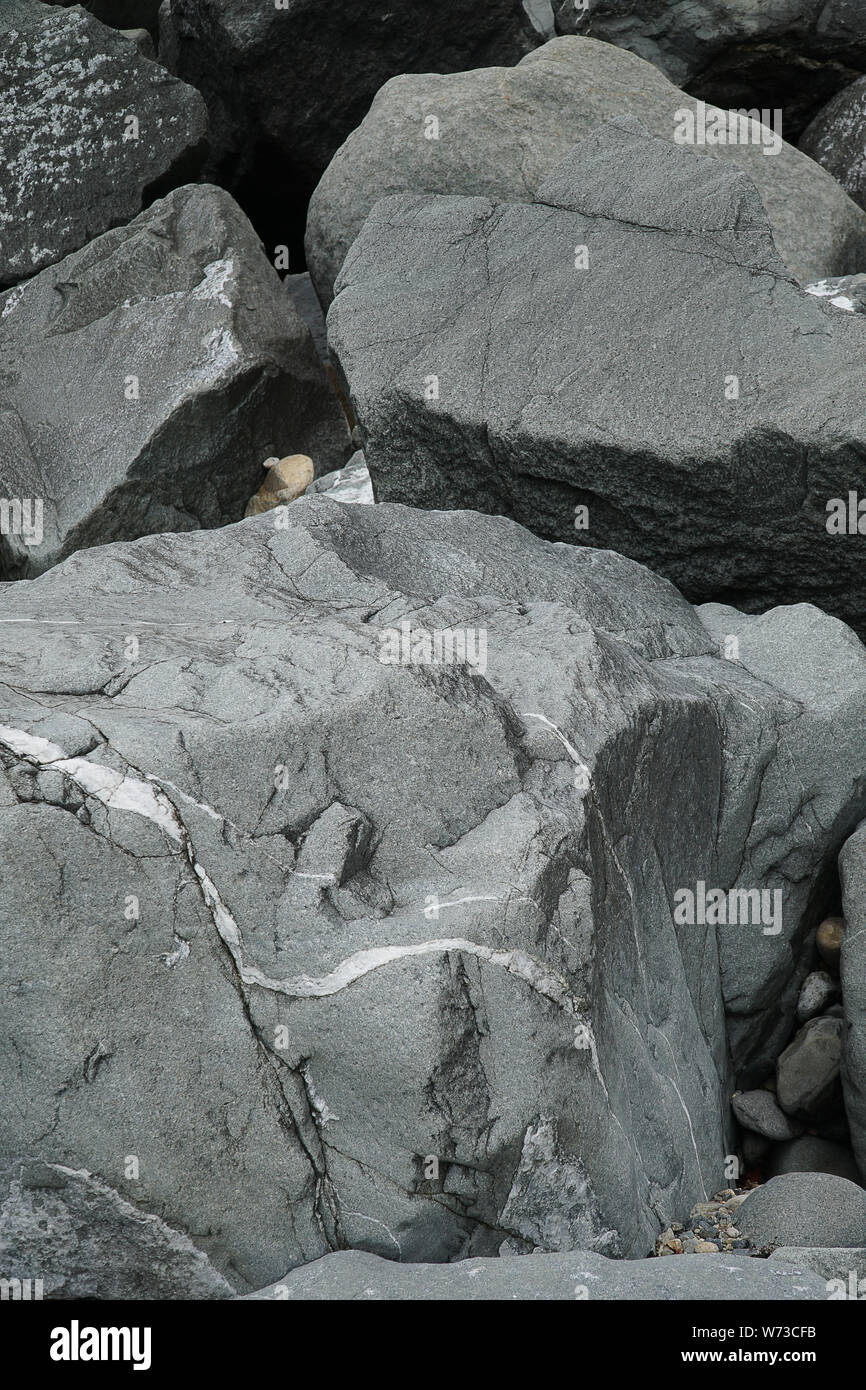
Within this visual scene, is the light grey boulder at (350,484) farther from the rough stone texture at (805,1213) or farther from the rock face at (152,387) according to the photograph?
the rough stone texture at (805,1213)

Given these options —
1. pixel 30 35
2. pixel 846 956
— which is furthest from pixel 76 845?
pixel 30 35

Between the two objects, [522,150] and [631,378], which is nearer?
[631,378]

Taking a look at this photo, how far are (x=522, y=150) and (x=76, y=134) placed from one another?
8.14 feet

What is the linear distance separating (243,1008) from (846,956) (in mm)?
1876

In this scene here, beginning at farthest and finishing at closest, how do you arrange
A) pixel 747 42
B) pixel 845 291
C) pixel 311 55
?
pixel 747 42, pixel 311 55, pixel 845 291

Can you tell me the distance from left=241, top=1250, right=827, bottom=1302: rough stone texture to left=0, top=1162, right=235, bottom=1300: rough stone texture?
0.22 m

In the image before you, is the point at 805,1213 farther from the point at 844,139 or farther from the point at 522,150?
the point at 844,139

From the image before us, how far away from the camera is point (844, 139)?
288 inches

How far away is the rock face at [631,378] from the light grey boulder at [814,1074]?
5.15 ft

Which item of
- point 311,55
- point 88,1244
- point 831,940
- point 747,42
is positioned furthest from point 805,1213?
point 747,42

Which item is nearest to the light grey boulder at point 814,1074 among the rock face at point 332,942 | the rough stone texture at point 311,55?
the rock face at point 332,942

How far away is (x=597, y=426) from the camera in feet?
14.8

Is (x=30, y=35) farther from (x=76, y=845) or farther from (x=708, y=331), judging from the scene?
(x=76, y=845)

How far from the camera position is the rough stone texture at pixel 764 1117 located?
391 cm
